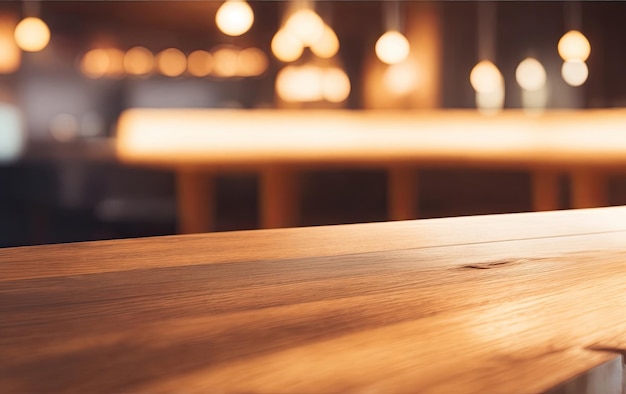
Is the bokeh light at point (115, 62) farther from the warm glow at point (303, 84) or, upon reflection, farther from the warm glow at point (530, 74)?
the warm glow at point (530, 74)

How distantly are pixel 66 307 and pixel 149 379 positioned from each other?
0.47ft

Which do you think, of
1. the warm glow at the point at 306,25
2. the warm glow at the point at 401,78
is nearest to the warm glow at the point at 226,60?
the warm glow at the point at 401,78

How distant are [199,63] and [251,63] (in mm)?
591

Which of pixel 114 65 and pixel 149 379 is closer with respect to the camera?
pixel 149 379

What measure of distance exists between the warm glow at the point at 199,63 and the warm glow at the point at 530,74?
3.39m

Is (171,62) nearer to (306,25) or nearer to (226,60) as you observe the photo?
(226,60)

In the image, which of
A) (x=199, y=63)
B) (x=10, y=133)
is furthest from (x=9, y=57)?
(x=199, y=63)

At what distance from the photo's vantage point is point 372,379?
30cm

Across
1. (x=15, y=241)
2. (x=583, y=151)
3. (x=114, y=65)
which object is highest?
(x=114, y=65)

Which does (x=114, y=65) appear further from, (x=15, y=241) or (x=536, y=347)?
(x=536, y=347)

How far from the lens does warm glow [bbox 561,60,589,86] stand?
717 centimetres

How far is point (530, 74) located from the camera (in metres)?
7.46

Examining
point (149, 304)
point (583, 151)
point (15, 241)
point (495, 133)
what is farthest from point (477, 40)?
point (149, 304)

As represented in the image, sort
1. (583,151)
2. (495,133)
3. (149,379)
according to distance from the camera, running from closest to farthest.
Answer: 1. (149,379)
2. (583,151)
3. (495,133)
